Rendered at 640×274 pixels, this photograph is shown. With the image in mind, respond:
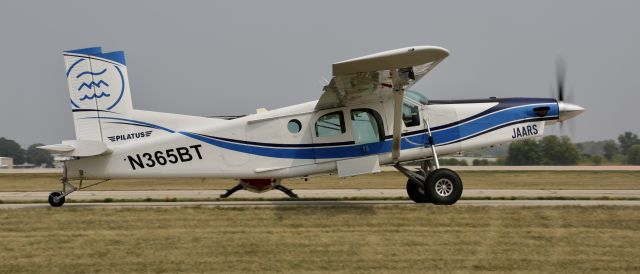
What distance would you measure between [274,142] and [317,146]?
0.91m

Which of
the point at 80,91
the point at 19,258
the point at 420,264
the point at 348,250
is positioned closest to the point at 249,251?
the point at 348,250

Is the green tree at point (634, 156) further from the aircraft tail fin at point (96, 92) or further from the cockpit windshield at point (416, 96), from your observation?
the aircraft tail fin at point (96, 92)

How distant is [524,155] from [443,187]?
36107 millimetres

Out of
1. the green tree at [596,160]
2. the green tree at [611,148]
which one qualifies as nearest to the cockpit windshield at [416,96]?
the green tree at [596,160]

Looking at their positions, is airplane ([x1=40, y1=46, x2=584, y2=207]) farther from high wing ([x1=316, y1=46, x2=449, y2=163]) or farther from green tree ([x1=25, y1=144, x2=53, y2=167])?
green tree ([x1=25, y1=144, x2=53, y2=167])

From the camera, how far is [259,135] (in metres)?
14.8

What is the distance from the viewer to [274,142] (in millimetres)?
14828

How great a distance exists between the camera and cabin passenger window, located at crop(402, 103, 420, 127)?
14852mm

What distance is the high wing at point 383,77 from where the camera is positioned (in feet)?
38.5

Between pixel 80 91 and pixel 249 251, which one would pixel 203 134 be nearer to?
pixel 80 91

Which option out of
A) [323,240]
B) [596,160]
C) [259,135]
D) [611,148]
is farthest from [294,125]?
[611,148]

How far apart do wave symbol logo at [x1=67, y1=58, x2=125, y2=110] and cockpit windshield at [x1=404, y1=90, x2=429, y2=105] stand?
602cm

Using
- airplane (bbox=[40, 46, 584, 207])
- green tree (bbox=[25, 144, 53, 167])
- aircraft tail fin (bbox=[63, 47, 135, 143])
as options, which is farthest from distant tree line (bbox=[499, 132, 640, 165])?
green tree (bbox=[25, 144, 53, 167])

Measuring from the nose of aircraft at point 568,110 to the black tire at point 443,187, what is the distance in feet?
10.3
